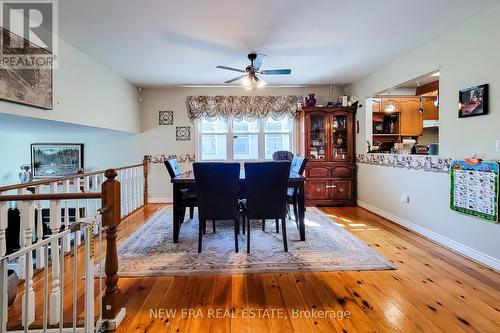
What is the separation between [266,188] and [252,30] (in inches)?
67.1

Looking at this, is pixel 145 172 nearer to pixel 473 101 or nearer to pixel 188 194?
pixel 188 194

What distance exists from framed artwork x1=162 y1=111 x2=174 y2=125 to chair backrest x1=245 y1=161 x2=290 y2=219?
128 inches

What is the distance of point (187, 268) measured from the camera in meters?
2.42

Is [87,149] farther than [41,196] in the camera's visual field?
Yes

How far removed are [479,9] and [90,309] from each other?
3920 millimetres

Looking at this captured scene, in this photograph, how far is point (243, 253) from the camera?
8.98 feet

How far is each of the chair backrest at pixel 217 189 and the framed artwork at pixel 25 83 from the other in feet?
5.39

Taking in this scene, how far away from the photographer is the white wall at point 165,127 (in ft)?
17.4

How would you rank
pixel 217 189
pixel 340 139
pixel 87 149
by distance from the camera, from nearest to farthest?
pixel 217 189 → pixel 340 139 → pixel 87 149

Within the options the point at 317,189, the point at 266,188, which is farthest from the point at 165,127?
the point at 266,188

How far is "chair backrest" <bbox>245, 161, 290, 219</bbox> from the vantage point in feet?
8.66

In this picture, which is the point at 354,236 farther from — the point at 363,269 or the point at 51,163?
the point at 51,163

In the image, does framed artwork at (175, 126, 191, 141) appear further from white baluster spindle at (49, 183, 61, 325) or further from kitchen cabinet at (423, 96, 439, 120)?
kitchen cabinet at (423, 96, 439, 120)

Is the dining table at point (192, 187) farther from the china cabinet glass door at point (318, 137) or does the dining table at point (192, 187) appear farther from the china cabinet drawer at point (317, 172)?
the china cabinet glass door at point (318, 137)
